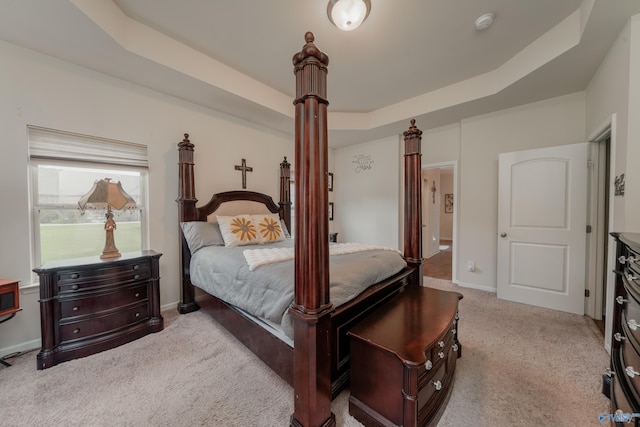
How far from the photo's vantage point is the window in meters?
2.14

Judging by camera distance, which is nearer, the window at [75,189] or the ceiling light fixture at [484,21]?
the ceiling light fixture at [484,21]

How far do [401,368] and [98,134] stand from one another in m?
3.26

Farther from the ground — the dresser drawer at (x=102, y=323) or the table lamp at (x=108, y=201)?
the table lamp at (x=108, y=201)

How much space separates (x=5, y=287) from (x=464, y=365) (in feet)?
11.3

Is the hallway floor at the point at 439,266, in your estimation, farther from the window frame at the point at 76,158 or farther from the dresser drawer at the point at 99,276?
the window frame at the point at 76,158

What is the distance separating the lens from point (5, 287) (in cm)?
173

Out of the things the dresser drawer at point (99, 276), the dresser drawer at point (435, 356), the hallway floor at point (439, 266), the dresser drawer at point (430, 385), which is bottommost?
the hallway floor at point (439, 266)

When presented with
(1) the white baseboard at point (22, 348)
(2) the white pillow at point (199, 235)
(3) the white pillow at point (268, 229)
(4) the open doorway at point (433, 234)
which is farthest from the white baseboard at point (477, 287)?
(1) the white baseboard at point (22, 348)

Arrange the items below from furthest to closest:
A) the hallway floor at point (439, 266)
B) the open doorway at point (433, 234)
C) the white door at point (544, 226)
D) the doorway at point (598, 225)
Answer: the open doorway at point (433, 234), the hallway floor at point (439, 266), the white door at point (544, 226), the doorway at point (598, 225)

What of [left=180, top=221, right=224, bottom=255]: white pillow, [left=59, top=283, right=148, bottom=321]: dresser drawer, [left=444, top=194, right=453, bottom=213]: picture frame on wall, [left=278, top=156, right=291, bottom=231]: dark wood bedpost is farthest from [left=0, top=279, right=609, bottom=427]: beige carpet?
[left=444, top=194, right=453, bottom=213]: picture frame on wall

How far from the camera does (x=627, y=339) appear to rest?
3.66ft

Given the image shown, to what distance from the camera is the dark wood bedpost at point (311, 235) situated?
1.17 m

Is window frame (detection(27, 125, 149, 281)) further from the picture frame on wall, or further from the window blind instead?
the picture frame on wall

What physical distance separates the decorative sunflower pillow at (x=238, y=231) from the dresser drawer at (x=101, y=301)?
34.9 inches
